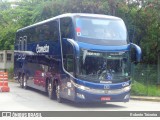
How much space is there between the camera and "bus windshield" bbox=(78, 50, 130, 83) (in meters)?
17.0

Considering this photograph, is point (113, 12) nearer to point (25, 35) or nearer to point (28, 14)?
point (25, 35)

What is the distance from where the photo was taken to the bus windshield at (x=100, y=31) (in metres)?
17.4

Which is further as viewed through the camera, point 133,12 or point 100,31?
point 133,12

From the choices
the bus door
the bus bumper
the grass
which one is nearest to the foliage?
the grass

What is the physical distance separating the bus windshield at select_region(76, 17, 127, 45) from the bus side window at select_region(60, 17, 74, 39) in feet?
1.19

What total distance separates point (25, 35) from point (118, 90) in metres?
11.6

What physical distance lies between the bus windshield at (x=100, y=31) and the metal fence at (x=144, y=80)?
6.65 meters

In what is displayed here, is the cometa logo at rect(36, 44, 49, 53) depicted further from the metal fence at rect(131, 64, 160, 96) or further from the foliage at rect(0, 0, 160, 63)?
the foliage at rect(0, 0, 160, 63)

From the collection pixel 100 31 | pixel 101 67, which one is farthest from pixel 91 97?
pixel 100 31

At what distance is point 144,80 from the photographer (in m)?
26.3

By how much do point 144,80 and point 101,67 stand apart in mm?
9736

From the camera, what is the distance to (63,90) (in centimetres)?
1839

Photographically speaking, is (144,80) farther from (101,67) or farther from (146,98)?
(101,67)

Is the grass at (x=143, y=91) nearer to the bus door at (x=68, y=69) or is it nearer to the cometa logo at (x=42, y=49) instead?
the cometa logo at (x=42, y=49)
